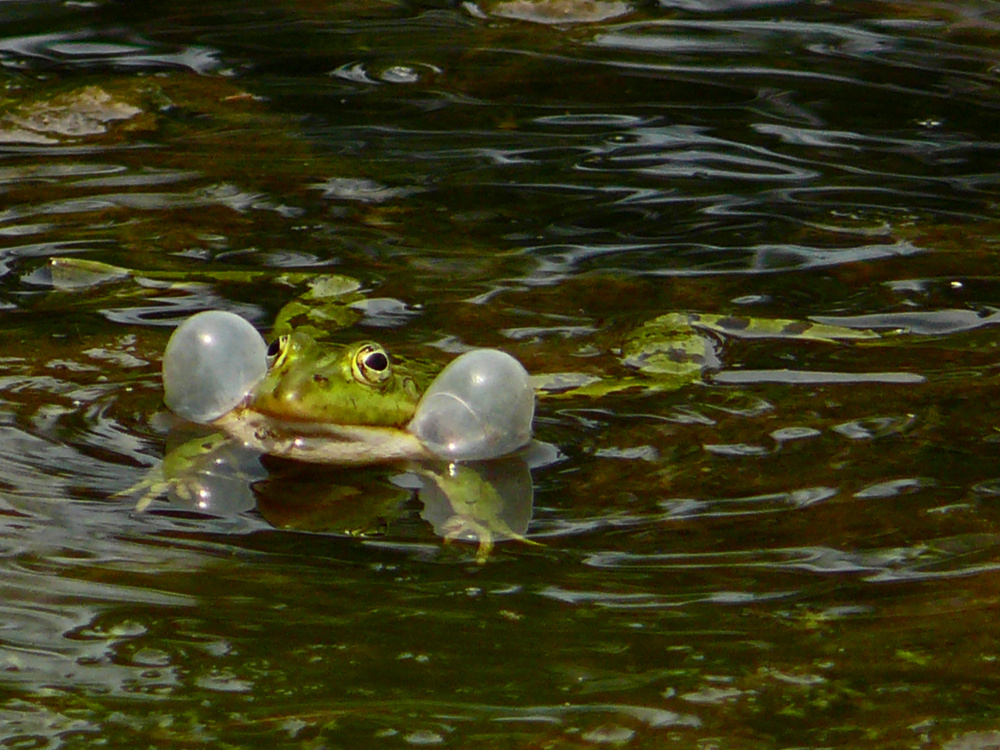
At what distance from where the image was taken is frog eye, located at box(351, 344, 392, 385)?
12.2ft

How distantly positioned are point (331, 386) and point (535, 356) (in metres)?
1.09

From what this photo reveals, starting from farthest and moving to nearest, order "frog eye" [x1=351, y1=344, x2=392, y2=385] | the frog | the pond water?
"frog eye" [x1=351, y1=344, x2=392, y2=385] → the frog → the pond water

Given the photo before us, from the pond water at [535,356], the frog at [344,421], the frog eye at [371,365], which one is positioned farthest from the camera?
the frog eye at [371,365]

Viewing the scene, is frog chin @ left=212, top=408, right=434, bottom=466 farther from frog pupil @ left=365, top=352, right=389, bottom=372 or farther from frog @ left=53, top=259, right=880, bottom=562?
frog pupil @ left=365, top=352, right=389, bottom=372

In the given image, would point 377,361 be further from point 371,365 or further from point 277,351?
point 277,351

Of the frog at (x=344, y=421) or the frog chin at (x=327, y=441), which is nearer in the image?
the frog at (x=344, y=421)

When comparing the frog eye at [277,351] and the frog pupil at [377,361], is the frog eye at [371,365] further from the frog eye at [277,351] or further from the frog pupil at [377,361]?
the frog eye at [277,351]

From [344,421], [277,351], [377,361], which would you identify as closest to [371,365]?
[377,361]

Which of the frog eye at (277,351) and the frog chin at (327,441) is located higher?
the frog eye at (277,351)

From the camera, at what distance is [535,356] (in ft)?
15.3

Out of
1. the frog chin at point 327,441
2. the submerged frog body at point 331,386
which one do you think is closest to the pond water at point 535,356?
the frog chin at point 327,441

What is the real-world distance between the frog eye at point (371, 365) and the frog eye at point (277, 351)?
0.66 ft

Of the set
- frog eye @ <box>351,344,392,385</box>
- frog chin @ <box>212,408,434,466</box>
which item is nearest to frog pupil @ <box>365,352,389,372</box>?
frog eye @ <box>351,344,392,385</box>

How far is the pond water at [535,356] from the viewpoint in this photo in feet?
9.02
